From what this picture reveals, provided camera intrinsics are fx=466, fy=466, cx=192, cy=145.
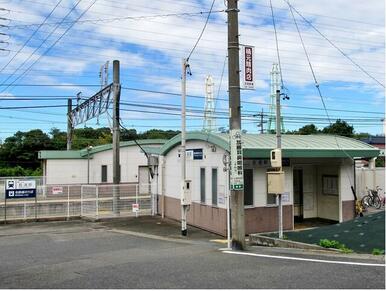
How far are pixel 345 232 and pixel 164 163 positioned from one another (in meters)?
11.8

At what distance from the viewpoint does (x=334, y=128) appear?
6881 centimetres

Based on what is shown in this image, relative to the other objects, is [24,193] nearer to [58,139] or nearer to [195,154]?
[195,154]

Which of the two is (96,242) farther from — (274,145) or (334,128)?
(334,128)

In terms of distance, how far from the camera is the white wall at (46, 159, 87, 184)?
36656mm

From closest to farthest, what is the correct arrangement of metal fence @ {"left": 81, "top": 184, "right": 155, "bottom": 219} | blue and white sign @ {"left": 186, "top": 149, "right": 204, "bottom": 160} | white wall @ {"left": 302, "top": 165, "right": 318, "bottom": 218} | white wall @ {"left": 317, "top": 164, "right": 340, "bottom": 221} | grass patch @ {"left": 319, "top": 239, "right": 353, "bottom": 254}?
grass patch @ {"left": 319, "top": 239, "right": 353, "bottom": 254} < blue and white sign @ {"left": 186, "top": 149, "right": 204, "bottom": 160} < white wall @ {"left": 317, "top": 164, "right": 340, "bottom": 221} < white wall @ {"left": 302, "top": 165, "right": 318, "bottom": 218} < metal fence @ {"left": 81, "top": 184, "right": 155, "bottom": 219}

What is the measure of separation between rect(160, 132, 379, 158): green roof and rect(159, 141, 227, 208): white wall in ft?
1.51

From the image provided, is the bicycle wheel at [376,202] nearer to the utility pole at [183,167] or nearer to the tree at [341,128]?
the utility pole at [183,167]

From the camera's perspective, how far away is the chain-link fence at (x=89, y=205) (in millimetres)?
22125

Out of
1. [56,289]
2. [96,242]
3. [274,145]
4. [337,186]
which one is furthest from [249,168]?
[56,289]

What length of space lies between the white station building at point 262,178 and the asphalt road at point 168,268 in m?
3.89

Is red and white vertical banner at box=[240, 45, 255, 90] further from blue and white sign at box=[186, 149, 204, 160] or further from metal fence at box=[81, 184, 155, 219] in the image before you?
Answer: metal fence at box=[81, 184, 155, 219]

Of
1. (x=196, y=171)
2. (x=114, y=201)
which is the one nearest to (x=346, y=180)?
(x=196, y=171)

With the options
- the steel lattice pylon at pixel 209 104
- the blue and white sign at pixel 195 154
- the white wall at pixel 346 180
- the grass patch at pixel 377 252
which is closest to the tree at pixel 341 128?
the steel lattice pylon at pixel 209 104

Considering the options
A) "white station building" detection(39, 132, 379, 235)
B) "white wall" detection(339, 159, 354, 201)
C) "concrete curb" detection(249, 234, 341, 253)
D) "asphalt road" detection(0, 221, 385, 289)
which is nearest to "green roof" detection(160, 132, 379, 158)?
"white station building" detection(39, 132, 379, 235)
